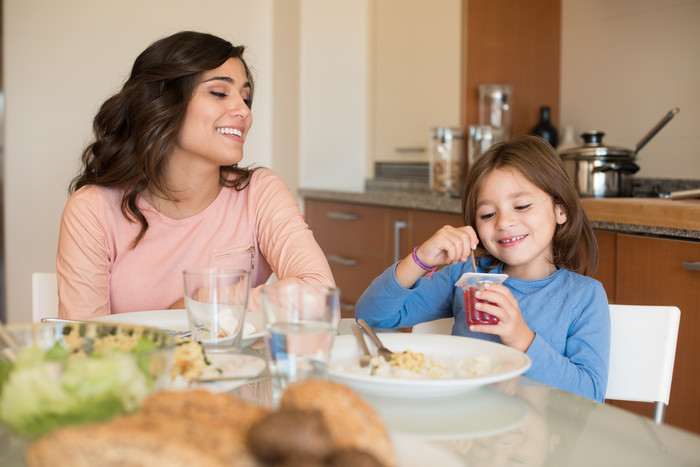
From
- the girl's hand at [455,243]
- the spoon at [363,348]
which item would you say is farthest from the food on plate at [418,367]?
the girl's hand at [455,243]

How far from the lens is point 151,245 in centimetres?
165

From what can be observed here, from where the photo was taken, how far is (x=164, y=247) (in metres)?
1.65

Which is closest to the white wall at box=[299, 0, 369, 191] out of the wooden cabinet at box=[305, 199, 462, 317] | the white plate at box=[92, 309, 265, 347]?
the wooden cabinet at box=[305, 199, 462, 317]

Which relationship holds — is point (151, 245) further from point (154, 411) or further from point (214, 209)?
point (154, 411)

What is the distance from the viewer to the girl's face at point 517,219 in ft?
4.63

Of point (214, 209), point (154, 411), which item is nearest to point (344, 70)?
point (214, 209)

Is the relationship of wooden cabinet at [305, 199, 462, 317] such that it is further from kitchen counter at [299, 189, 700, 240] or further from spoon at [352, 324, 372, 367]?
spoon at [352, 324, 372, 367]

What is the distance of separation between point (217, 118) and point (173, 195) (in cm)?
21

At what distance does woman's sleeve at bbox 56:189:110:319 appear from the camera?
152 centimetres

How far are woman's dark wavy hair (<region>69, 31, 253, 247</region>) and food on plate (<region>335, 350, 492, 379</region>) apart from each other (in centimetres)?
93

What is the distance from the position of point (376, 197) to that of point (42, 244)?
165 centimetres

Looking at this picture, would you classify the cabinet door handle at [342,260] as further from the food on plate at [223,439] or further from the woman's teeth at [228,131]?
the food on plate at [223,439]

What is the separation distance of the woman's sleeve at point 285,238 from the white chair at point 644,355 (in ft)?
1.82

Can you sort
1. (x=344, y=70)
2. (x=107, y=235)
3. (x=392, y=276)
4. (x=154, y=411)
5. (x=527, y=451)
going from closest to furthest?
(x=154, y=411) → (x=527, y=451) → (x=392, y=276) → (x=107, y=235) → (x=344, y=70)
